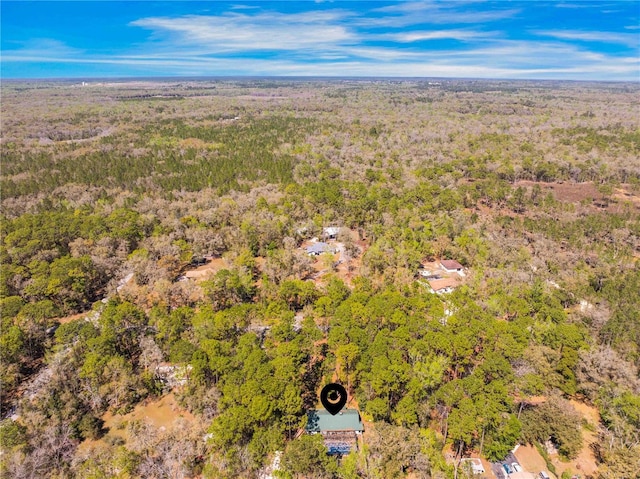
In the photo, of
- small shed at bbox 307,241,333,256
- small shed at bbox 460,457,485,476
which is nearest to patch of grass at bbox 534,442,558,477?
small shed at bbox 460,457,485,476

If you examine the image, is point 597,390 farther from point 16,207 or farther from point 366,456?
point 16,207

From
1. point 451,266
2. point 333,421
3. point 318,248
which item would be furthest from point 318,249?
point 333,421

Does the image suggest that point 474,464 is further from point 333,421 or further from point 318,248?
point 318,248

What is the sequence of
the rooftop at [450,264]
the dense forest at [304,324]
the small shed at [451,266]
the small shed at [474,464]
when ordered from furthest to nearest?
the rooftop at [450,264], the small shed at [451,266], the dense forest at [304,324], the small shed at [474,464]

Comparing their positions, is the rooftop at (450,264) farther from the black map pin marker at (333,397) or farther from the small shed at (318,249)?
the black map pin marker at (333,397)

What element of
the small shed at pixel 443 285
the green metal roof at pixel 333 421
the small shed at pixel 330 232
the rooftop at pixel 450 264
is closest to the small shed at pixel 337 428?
the green metal roof at pixel 333 421
